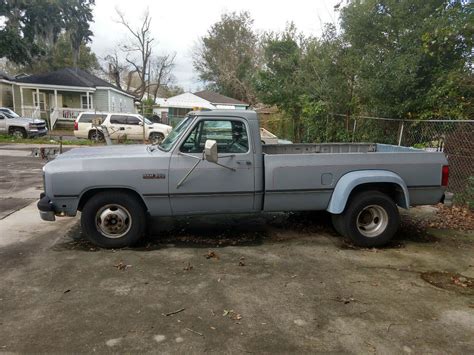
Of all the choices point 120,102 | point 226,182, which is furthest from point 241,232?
point 120,102

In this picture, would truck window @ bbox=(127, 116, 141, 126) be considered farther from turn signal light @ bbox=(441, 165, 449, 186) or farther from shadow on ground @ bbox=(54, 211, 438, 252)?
turn signal light @ bbox=(441, 165, 449, 186)

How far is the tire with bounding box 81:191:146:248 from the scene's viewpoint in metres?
5.14

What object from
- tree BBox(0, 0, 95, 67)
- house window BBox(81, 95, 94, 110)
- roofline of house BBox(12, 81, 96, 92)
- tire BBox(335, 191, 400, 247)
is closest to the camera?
tire BBox(335, 191, 400, 247)

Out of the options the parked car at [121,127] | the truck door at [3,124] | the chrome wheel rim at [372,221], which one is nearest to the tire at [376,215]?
the chrome wheel rim at [372,221]

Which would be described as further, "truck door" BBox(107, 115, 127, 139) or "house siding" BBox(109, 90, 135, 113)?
"house siding" BBox(109, 90, 135, 113)

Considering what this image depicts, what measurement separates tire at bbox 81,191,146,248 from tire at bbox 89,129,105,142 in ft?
54.5

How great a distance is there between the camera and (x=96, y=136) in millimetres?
20922

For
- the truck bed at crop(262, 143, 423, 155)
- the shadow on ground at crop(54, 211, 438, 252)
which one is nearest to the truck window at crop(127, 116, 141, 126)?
the shadow on ground at crop(54, 211, 438, 252)

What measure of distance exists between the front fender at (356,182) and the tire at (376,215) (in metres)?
0.21

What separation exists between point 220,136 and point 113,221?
1.84 metres

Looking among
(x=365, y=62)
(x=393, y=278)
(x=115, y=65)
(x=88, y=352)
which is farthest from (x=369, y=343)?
(x=115, y=65)

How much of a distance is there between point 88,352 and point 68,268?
185 cm

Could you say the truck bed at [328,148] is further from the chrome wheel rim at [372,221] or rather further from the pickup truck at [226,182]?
the chrome wheel rim at [372,221]

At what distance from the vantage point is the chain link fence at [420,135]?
306 inches
